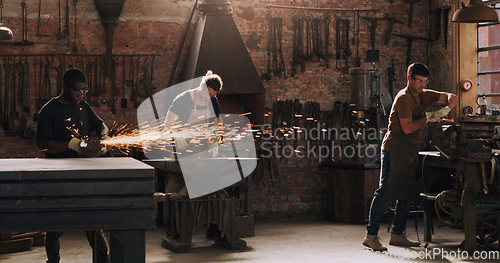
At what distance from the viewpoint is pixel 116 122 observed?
7184 mm

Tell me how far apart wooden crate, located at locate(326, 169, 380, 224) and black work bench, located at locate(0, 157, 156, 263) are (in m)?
4.42

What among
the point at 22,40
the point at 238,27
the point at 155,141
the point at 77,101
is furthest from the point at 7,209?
the point at 238,27

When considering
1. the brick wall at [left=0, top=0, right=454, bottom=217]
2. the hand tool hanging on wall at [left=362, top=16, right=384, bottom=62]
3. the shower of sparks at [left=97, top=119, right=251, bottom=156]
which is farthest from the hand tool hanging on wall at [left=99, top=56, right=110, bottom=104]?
the hand tool hanging on wall at [left=362, top=16, right=384, bottom=62]

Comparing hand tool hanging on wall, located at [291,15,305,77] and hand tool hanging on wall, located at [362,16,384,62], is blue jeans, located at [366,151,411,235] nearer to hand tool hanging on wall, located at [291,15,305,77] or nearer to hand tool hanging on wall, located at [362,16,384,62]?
hand tool hanging on wall, located at [291,15,305,77]

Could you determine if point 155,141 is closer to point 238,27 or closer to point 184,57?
point 184,57

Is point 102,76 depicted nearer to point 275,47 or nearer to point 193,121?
point 193,121

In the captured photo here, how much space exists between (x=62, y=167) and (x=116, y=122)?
4047mm

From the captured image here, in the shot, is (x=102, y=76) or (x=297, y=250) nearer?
(x=297, y=250)

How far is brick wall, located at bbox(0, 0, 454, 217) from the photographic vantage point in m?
7.01

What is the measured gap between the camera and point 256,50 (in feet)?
25.2

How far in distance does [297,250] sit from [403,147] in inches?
52.9

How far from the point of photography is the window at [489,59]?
765 centimetres

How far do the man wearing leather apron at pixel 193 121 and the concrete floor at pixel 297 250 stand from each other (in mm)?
657

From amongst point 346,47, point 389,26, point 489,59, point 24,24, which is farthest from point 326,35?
point 24,24
